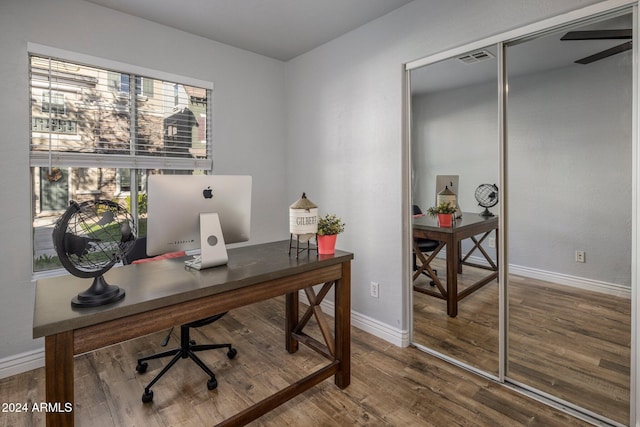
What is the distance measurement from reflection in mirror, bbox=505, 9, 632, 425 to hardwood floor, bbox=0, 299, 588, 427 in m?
0.26

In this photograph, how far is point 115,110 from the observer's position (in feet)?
8.69

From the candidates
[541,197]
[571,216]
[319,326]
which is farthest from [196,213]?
[571,216]

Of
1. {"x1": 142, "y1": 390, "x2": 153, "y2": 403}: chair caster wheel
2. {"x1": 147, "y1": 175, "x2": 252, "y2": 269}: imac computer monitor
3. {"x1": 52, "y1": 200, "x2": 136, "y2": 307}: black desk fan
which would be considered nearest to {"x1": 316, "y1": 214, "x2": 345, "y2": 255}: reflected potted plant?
{"x1": 147, "y1": 175, "x2": 252, "y2": 269}: imac computer monitor

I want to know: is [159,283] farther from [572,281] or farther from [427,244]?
[572,281]

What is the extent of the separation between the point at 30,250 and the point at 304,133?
8.10ft

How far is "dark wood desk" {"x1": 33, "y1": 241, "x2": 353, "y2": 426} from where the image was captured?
1.12m

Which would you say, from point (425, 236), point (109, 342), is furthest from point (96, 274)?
point (425, 236)

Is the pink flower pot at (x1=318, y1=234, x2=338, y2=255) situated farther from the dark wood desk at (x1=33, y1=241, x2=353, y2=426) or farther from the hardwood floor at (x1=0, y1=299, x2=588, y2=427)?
the hardwood floor at (x1=0, y1=299, x2=588, y2=427)

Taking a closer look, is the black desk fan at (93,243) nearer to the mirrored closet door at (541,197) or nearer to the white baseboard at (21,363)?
the white baseboard at (21,363)

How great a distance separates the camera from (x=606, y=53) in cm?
168

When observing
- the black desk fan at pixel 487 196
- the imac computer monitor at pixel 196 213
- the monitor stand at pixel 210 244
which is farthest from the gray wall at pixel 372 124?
the monitor stand at pixel 210 244

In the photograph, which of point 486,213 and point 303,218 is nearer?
point 303,218

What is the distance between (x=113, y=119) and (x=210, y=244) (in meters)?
1.70

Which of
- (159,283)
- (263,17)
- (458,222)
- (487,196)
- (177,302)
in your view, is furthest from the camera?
(263,17)
